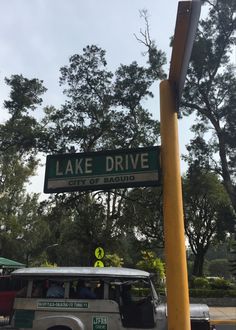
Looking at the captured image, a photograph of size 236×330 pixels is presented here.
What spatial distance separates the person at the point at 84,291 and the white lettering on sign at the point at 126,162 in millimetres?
5515

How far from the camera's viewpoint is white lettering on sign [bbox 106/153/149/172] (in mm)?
3721

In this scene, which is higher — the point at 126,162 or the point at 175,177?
the point at 126,162

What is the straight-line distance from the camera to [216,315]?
18.5m

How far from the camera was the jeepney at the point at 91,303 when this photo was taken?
8.30m

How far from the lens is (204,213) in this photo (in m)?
40.0

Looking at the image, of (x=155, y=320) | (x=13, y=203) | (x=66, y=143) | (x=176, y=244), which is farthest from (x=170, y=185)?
(x=13, y=203)

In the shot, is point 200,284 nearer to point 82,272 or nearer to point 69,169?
point 82,272

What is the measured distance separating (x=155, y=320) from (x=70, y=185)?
17.5ft

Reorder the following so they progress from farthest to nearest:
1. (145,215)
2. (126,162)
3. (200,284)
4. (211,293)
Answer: (145,215) < (200,284) < (211,293) < (126,162)

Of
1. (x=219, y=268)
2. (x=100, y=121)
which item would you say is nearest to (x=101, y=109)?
(x=100, y=121)

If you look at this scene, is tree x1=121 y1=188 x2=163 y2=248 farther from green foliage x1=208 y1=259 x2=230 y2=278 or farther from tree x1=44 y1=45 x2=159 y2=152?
green foliage x1=208 y1=259 x2=230 y2=278

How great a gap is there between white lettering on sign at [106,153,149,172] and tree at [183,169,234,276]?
31.0 metres

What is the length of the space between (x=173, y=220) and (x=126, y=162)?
668 mm

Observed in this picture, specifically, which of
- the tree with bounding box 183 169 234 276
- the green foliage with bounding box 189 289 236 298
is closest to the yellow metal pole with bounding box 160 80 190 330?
the green foliage with bounding box 189 289 236 298
